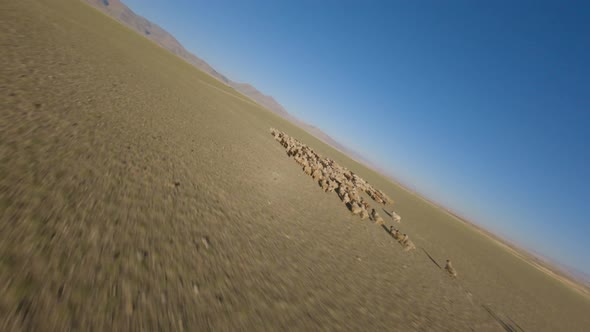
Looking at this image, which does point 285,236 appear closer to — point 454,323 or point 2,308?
point 2,308

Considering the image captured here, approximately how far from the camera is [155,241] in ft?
4.83

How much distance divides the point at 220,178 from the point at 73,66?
12.6 ft

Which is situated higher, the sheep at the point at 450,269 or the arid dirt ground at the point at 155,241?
the sheep at the point at 450,269

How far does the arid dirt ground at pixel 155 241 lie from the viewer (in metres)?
1.01

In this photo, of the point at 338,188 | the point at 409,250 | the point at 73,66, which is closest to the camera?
the point at 73,66

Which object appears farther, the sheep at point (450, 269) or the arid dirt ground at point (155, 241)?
the sheep at point (450, 269)

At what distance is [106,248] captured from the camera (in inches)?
48.3

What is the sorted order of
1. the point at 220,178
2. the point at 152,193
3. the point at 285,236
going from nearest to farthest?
1. the point at 152,193
2. the point at 285,236
3. the point at 220,178

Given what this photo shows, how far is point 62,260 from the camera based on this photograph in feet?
3.42

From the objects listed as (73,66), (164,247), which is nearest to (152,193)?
(164,247)

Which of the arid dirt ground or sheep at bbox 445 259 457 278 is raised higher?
sheep at bbox 445 259 457 278

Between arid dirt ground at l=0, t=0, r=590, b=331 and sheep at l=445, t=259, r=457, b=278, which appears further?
sheep at l=445, t=259, r=457, b=278

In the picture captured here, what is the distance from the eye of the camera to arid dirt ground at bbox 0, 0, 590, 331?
1012mm

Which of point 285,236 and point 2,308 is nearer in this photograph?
point 2,308
